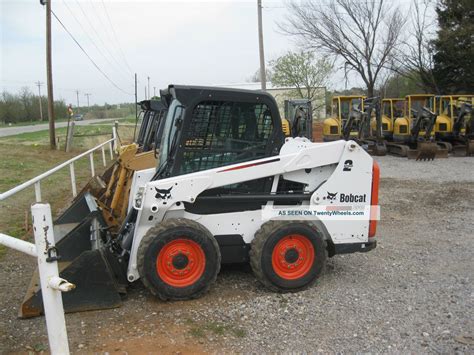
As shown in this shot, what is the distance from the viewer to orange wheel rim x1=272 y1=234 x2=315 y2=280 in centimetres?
464

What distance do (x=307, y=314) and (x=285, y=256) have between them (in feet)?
2.11

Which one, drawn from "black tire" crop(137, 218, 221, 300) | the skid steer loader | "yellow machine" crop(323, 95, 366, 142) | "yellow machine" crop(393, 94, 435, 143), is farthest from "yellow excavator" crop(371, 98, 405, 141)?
"black tire" crop(137, 218, 221, 300)

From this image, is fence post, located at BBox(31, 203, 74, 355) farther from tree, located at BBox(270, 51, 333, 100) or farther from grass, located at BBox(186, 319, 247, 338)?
tree, located at BBox(270, 51, 333, 100)

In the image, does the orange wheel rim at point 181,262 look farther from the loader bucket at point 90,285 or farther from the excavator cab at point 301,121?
the excavator cab at point 301,121

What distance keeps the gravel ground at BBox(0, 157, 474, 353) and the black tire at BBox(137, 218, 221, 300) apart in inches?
5.2

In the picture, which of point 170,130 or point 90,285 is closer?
point 90,285

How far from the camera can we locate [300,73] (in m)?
38.7

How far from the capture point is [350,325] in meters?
3.98

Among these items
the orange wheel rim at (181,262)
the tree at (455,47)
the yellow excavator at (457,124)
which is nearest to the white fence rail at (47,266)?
the orange wheel rim at (181,262)

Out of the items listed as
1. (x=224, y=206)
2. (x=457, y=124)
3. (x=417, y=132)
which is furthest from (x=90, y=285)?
(x=457, y=124)

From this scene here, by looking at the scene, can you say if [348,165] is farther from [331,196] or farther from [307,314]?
[307,314]

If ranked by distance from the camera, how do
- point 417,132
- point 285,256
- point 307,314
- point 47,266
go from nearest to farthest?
1. point 47,266
2. point 307,314
3. point 285,256
4. point 417,132

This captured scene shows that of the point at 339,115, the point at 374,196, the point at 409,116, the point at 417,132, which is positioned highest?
the point at 339,115

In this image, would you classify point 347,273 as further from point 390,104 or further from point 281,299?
point 390,104
